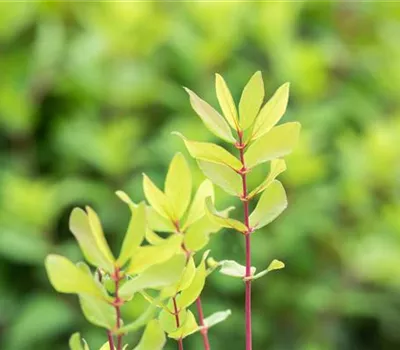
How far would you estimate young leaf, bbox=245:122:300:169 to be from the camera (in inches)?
11.2

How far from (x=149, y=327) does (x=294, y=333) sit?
1.14 m

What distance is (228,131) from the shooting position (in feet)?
0.94

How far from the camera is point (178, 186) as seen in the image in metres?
0.30

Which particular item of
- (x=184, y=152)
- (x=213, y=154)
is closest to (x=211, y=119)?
(x=213, y=154)

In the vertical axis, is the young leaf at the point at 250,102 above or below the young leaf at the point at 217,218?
above

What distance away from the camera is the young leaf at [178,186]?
301 millimetres

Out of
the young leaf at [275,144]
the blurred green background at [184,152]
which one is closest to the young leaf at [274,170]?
the young leaf at [275,144]

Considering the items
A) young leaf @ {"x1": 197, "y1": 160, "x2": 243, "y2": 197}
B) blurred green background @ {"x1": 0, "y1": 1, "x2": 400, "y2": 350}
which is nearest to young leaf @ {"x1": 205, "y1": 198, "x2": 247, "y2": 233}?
young leaf @ {"x1": 197, "y1": 160, "x2": 243, "y2": 197}

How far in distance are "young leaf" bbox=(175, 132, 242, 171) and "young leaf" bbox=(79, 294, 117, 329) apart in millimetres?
59

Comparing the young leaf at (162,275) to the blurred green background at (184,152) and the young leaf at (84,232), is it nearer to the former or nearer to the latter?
the young leaf at (84,232)

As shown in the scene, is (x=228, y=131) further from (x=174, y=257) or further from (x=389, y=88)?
(x=389, y=88)

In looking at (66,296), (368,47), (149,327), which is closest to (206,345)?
(149,327)

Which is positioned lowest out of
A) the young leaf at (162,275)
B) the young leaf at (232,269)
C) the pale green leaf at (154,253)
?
the young leaf at (232,269)

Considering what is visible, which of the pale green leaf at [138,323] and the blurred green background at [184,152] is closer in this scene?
the pale green leaf at [138,323]
